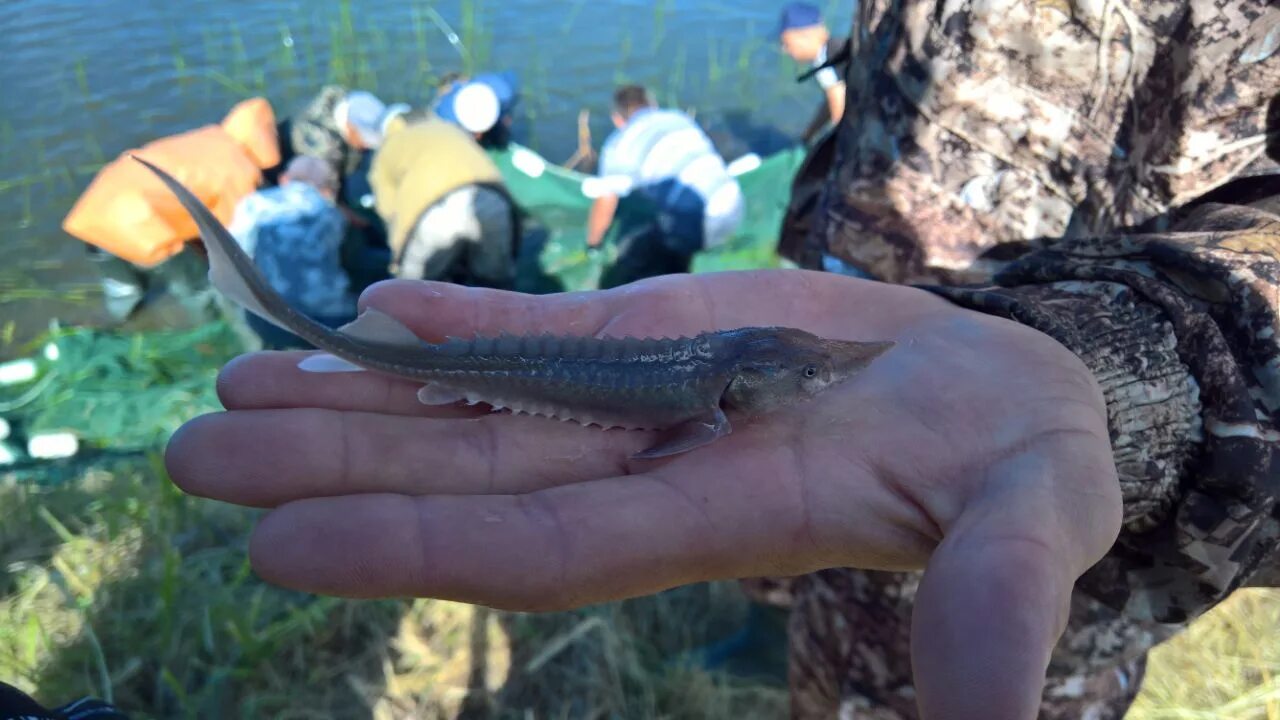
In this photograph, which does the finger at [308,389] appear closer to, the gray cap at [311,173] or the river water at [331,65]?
the gray cap at [311,173]

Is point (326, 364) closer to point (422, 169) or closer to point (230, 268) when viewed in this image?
point (230, 268)

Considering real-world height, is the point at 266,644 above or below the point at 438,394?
below

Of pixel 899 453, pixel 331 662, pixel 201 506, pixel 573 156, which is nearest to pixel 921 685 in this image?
pixel 899 453

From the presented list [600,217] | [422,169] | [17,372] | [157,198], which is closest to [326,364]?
[422,169]

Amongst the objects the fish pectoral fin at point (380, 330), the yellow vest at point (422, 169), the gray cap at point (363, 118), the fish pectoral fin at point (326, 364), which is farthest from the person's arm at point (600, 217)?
the fish pectoral fin at point (326, 364)

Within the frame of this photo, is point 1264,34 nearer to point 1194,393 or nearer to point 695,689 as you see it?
point 1194,393
